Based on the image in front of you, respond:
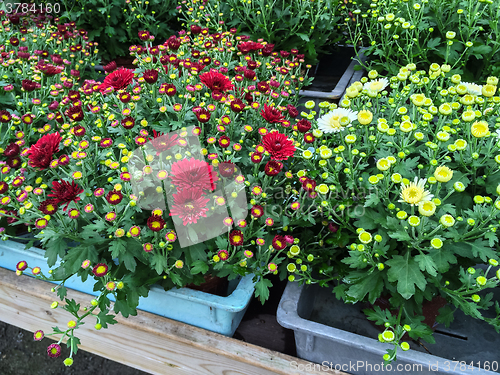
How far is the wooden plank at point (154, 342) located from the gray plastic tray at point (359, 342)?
0.26 ft

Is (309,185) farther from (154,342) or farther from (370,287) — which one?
(154,342)

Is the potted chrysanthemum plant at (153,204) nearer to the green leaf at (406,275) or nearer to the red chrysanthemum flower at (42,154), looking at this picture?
the red chrysanthemum flower at (42,154)

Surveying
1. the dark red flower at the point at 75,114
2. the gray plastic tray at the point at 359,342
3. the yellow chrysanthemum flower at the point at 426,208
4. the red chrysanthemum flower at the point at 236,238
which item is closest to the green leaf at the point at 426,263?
the yellow chrysanthemum flower at the point at 426,208

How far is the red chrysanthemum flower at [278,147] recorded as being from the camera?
103 centimetres

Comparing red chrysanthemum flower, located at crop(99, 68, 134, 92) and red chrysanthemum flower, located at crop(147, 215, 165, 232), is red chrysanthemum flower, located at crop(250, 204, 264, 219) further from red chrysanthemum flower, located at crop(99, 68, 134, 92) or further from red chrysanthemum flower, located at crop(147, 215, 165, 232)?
red chrysanthemum flower, located at crop(99, 68, 134, 92)

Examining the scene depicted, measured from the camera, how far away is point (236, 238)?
3.49 ft

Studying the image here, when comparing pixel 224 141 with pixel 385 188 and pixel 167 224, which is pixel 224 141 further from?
pixel 385 188

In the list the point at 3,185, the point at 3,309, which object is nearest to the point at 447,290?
the point at 3,185

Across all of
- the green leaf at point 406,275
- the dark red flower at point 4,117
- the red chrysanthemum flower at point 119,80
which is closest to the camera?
the green leaf at point 406,275

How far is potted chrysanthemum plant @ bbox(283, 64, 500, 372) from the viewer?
→ 944 mm

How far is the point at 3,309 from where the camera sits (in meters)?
1.67

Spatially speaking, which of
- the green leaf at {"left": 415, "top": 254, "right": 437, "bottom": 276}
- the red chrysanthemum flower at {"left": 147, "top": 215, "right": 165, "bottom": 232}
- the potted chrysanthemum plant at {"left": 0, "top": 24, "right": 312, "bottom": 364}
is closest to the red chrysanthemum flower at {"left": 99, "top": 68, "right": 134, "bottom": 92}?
the potted chrysanthemum plant at {"left": 0, "top": 24, "right": 312, "bottom": 364}

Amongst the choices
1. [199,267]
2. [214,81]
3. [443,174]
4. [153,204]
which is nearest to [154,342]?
[199,267]

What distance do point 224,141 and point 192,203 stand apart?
0.26 meters
